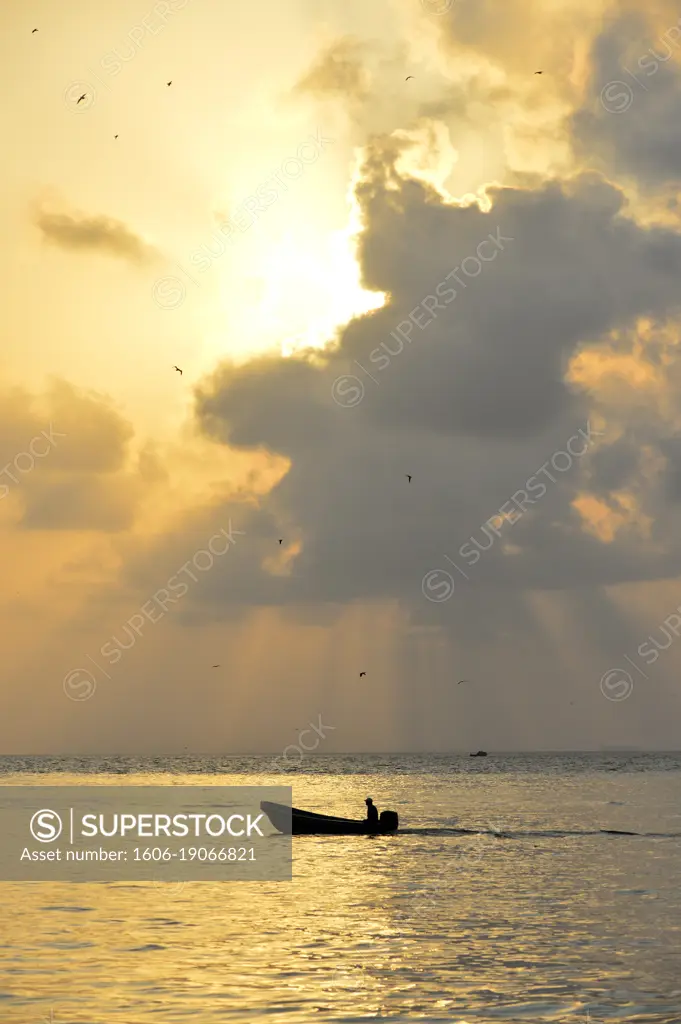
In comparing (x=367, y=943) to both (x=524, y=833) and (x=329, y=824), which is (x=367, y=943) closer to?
(x=329, y=824)

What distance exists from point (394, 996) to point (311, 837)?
43.3m

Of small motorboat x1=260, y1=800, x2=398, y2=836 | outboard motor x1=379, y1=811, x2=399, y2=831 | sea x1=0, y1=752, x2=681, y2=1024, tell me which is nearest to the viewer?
sea x1=0, y1=752, x2=681, y2=1024

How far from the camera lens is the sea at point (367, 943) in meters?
23.4

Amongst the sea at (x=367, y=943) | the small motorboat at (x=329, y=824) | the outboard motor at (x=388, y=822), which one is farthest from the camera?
the outboard motor at (x=388, y=822)

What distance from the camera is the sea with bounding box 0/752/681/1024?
23.4 m

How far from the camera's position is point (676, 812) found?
9162 centimetres

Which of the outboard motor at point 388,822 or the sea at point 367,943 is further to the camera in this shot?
the outboard motor at point 388,822

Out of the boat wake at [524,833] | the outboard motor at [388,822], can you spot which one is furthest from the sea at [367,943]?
the boat wake at [524,833]

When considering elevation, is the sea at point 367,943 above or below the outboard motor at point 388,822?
below

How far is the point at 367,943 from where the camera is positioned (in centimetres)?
3058

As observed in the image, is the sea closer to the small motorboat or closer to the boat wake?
the small motorboat

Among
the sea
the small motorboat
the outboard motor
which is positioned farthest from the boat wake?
the sea

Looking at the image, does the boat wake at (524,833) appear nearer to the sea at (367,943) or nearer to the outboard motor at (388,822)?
the outboard motor at (388,822)

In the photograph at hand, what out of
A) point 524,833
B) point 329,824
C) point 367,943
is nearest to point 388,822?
point 329,824
